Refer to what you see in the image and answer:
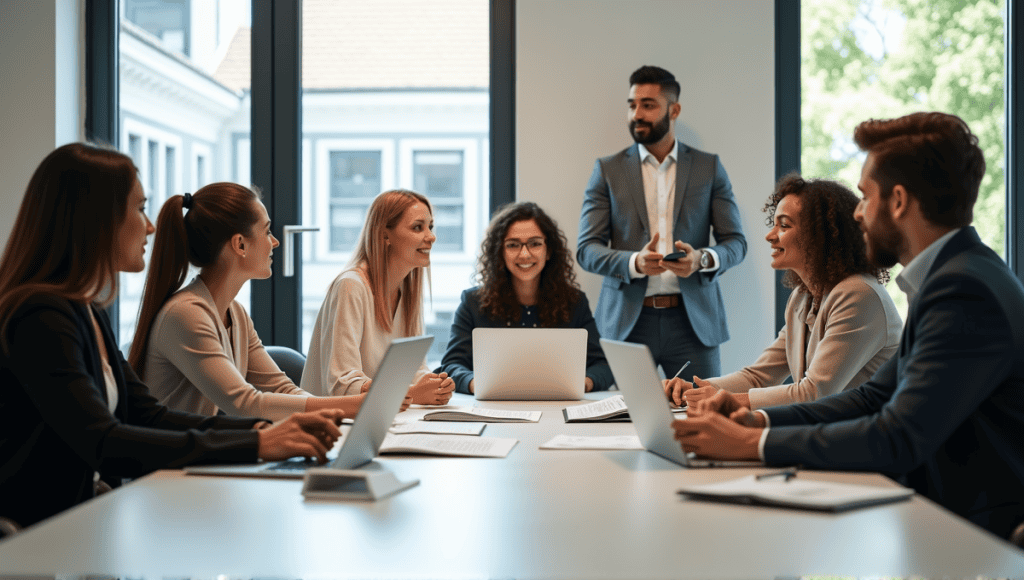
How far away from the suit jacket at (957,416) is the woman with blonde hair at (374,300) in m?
1.34

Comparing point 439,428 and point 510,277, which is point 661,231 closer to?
point 510,277

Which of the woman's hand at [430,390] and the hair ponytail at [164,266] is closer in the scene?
the hair ponytail at [164,266]

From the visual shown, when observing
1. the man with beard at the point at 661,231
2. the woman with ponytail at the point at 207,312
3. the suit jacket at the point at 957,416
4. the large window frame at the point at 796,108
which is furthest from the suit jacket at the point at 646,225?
the suit jacket at the point at 957,416

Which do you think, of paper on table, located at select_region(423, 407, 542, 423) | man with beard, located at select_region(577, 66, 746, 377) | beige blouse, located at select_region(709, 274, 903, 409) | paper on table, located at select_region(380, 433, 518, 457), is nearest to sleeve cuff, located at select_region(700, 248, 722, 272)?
man with beard, located at select_region(577, 66, 746, 377)

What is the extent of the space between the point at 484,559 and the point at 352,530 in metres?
0.22

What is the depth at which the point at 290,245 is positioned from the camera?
439 centimetres

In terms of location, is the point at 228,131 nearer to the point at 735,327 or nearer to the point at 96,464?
the point at 735,327

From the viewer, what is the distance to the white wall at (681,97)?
4.14 meters

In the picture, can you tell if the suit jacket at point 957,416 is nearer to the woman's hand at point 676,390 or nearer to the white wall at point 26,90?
the woman's hand at point 676,390

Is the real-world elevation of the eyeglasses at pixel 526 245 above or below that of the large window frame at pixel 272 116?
below

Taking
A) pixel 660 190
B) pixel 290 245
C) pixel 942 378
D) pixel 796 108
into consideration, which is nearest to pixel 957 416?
pixel 942 378

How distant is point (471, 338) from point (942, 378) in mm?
1968

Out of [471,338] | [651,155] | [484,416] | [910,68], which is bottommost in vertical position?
[484,416]

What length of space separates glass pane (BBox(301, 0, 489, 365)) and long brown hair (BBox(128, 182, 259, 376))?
2.05 metres
